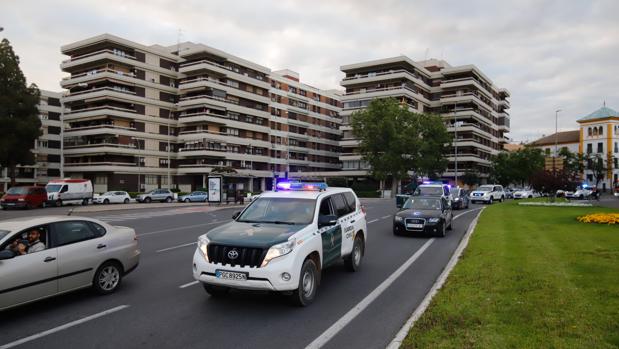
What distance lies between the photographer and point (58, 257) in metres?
6.70

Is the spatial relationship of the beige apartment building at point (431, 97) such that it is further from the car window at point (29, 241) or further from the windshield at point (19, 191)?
the car window at point (29, 241)

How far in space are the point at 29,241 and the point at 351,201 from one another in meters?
6.21

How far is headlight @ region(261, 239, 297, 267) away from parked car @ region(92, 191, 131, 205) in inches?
1669

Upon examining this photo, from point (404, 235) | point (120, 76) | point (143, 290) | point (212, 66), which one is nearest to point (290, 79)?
point (212, 66)

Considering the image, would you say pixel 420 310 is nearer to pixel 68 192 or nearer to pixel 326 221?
pixel 326 221

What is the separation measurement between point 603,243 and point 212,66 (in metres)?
61.4

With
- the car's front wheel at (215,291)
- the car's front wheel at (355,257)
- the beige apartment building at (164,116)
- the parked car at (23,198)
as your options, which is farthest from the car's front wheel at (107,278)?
the beige apartment building at (164,116)

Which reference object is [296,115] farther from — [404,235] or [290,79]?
[404,235]

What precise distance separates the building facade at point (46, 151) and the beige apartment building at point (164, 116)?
25.4 feet

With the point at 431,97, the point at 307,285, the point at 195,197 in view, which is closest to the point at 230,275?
the point at 307,285

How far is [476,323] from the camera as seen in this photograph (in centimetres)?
564

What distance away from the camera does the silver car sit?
19.9 ft

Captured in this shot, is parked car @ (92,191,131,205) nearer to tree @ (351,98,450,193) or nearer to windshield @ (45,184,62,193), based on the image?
windshield @ (45,184,62,193)

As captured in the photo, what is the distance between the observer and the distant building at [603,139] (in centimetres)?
9356
